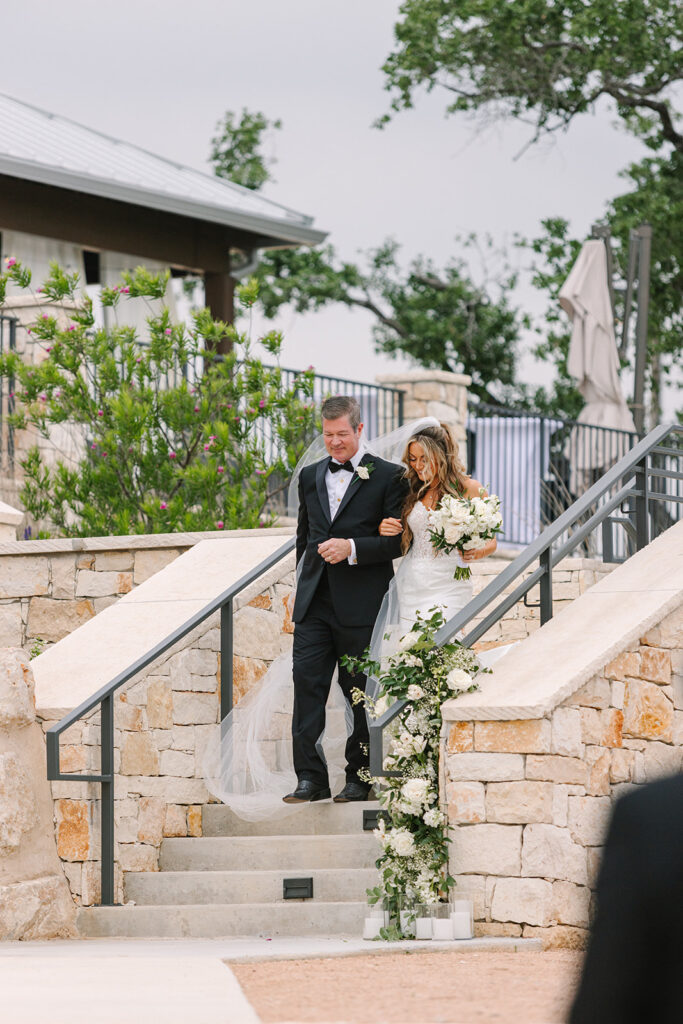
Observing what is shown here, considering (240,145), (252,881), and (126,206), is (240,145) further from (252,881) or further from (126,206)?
(252,881)

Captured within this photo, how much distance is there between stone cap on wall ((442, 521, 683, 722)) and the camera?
6406mm

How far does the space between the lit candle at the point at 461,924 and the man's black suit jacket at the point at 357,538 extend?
5.09 feet

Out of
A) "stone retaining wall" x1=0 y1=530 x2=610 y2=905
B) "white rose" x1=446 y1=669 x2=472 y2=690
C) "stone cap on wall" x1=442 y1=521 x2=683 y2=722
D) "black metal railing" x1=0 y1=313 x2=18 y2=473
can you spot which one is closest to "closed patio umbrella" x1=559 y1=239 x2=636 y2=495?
"black metal railing" x1=0 y1=313 x2=18 y2=473

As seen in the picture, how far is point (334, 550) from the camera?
23.9 feet

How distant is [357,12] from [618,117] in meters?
4.20

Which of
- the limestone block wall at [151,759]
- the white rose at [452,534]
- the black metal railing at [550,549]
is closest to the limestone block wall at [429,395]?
the black metal railing at [550,549]

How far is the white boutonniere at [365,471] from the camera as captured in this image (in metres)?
7.45

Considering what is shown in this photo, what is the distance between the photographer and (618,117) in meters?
22.3

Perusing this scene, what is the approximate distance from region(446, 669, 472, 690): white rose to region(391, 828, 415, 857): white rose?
61 cm

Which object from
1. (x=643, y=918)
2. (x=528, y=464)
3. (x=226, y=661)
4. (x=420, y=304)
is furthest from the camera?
(x=420, y=304)

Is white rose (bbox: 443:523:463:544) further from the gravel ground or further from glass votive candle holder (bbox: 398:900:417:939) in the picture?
the gravel ground

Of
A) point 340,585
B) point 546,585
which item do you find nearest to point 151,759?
point 340,585

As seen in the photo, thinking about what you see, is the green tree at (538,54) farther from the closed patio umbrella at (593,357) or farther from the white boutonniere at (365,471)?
the white boutonniere at (365,471)

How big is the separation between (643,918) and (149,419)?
1004 cm
